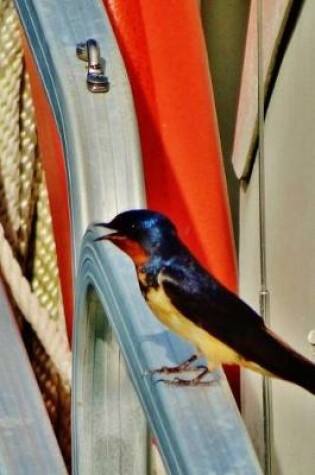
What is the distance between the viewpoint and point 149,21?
938mm

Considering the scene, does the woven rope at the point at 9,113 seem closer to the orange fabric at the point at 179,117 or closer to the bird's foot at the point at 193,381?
the orange fabric at the point at 179,117

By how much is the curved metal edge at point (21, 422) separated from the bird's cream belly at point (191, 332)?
0.12m

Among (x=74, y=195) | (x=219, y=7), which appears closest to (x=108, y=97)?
(x=74, y=195)

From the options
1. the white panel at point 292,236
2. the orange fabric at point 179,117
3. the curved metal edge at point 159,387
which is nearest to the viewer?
the curved metal edge at point 159,387

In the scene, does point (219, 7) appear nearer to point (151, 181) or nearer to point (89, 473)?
point (151, 181)

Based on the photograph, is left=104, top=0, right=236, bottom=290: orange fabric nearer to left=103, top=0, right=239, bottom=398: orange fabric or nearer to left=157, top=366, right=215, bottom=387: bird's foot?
left=103, top=0, right=239, bottom=398: orange fabric

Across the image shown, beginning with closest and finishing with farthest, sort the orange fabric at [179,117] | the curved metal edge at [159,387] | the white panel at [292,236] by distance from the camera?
the curved metal edge at [159,387]
the white panel at [292,236]
the orange fabric at [179,117]

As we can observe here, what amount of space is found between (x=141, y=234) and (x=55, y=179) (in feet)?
0.72

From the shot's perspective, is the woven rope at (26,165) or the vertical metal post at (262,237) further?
the woven rope at (26,165)

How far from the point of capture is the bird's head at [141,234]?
2.38 feet

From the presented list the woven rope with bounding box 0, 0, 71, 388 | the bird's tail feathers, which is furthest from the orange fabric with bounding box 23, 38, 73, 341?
the bird's tail feathers

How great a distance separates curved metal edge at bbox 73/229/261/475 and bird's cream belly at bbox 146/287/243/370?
0.01 metres

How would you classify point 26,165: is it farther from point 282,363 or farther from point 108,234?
point 282,363

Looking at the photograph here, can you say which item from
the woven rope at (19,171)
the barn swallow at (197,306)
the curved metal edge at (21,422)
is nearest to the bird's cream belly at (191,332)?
the barn swallow at (197,306)
